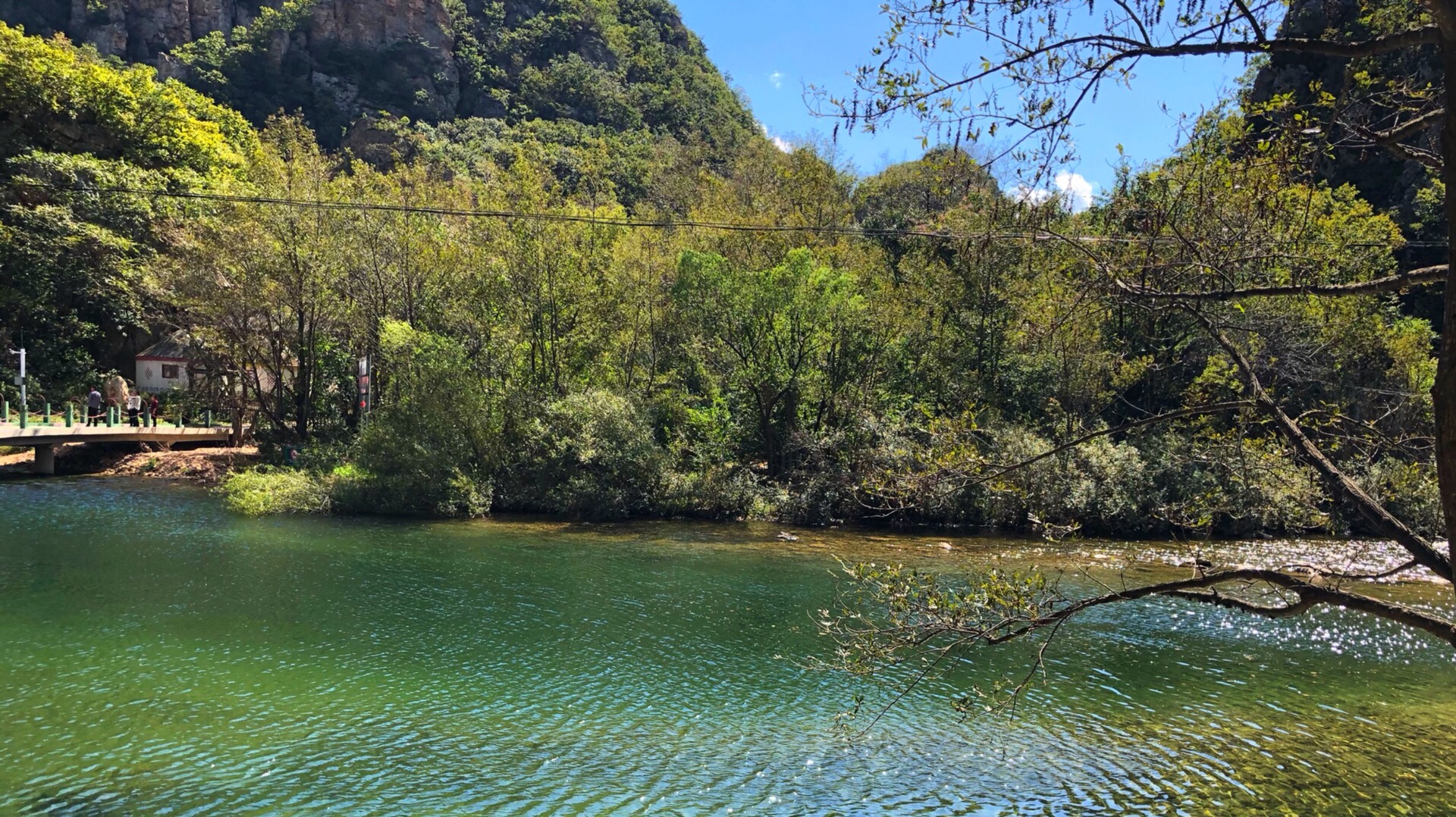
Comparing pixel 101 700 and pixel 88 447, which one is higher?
pixel 88 447

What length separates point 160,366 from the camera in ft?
141

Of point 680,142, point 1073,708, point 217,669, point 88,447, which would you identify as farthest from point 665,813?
point 680,142

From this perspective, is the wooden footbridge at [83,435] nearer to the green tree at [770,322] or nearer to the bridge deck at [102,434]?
the bridge deck at [102,434]

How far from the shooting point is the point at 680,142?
270ft

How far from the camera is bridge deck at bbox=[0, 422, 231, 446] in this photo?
29.6m

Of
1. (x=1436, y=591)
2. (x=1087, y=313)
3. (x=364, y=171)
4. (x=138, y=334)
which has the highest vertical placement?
(x=364, y=171)

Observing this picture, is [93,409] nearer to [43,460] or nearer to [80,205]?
[43,460]

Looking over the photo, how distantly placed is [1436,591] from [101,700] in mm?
23710

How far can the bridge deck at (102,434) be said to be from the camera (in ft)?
97.0

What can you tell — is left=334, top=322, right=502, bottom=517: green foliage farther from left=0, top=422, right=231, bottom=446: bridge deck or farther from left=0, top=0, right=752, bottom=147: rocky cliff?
left=0, top=0, right=752, bottom=147: rocky cliff

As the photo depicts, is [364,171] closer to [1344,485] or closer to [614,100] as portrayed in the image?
[1344,485]

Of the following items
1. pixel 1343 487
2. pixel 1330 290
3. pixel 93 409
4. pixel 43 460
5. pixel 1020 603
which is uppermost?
pixel 1330 290

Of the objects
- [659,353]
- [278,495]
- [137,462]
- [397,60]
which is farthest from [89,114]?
[397,60]

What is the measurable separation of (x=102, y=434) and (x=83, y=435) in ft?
2.93
